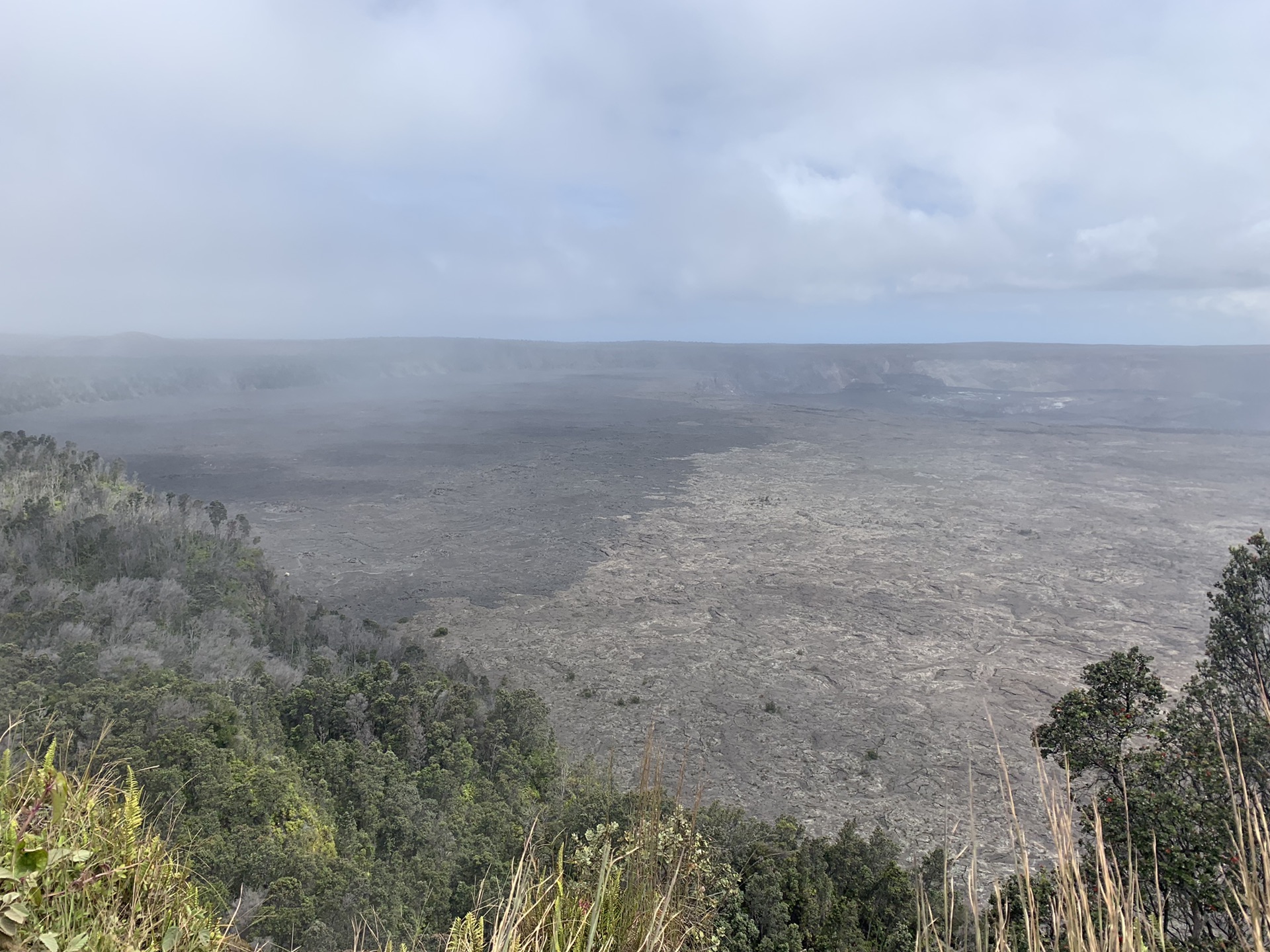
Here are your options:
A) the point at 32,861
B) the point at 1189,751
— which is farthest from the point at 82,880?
the point at 1189,751

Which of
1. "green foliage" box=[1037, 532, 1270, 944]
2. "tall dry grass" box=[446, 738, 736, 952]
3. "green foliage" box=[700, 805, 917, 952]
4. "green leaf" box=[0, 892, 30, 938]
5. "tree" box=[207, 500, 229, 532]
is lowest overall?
"green foliage" box=[700, 805, 917, 952]

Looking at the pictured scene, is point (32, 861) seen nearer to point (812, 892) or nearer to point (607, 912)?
point (607, 912)

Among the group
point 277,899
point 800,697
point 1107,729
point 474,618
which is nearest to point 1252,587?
point 1107,729

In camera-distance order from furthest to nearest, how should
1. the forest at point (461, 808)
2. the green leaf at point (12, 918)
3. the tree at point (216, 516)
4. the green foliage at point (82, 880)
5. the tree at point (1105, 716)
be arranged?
the tree at point (216, 516), the tree at point (1105, 716), the forest at point (461, 808), the green foliage at point (82, 880), the green leaf at point (12, 918)

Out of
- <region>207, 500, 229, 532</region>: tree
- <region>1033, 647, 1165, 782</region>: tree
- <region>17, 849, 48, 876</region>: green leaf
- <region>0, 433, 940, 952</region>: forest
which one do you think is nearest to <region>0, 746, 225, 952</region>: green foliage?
<region>17, 849, 48, 876</region>: green leaf

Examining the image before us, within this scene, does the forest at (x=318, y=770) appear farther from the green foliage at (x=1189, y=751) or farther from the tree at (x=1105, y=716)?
the tree at (x=1105, y=716)

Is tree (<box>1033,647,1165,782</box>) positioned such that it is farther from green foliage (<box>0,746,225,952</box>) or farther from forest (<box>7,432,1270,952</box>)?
green foliage (<box>0,746,225,952</box>)

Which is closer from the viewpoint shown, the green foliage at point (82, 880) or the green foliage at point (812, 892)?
the green foliage at point (82, 880)

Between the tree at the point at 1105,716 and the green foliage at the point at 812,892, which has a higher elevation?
Answer: the tree at the point at 1105,716

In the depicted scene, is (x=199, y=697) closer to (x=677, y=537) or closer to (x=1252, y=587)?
(x=1252, y=587)

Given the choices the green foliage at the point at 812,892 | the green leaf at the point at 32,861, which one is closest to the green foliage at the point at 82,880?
the green leaf at the point at 32,861
